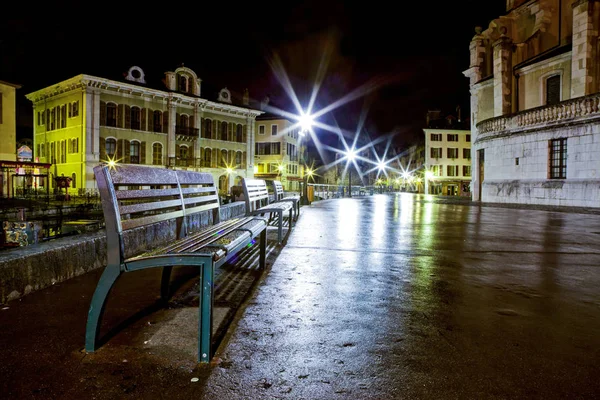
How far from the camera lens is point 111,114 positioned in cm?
3906

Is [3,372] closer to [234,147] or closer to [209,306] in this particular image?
[209,306]

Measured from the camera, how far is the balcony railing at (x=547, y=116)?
19.5 meters

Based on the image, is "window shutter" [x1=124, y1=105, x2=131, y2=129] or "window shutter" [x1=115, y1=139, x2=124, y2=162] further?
"window shutter" [x1=124, y1=105, x2=131, y2=129]

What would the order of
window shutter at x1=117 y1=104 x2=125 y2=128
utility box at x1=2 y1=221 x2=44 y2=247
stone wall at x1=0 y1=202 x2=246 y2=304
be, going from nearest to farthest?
stone wall at x1=0 y1=202 x2=246 y2=304
utility box at x1=2 y1=221 x2=44 y2=247
window shutter at x1=117 y1=104 x2=125 y2=128

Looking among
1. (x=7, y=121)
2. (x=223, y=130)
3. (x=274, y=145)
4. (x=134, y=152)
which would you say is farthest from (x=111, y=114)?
(x=274, y=145)

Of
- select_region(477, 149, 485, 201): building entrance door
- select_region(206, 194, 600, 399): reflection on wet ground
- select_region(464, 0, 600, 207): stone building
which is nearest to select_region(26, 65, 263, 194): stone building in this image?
select_region(464, 0, 600, 207): stone building

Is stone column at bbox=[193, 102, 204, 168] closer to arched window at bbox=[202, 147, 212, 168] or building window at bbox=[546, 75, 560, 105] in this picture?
arched window at bbox=[202, 147, 212, 168]

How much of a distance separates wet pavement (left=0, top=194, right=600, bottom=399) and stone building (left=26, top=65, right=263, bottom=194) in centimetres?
3562

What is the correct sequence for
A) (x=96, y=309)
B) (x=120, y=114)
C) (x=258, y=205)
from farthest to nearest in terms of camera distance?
(x=120, y=114), (x=258, y=205), (x=96, y=309)

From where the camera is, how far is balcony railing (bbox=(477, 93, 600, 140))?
63.8 ft

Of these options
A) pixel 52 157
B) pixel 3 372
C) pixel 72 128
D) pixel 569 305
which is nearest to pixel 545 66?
pixel 569 305

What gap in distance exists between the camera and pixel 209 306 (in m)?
2.45

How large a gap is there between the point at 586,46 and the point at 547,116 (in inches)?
176

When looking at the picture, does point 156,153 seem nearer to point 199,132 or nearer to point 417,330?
point 199,132
